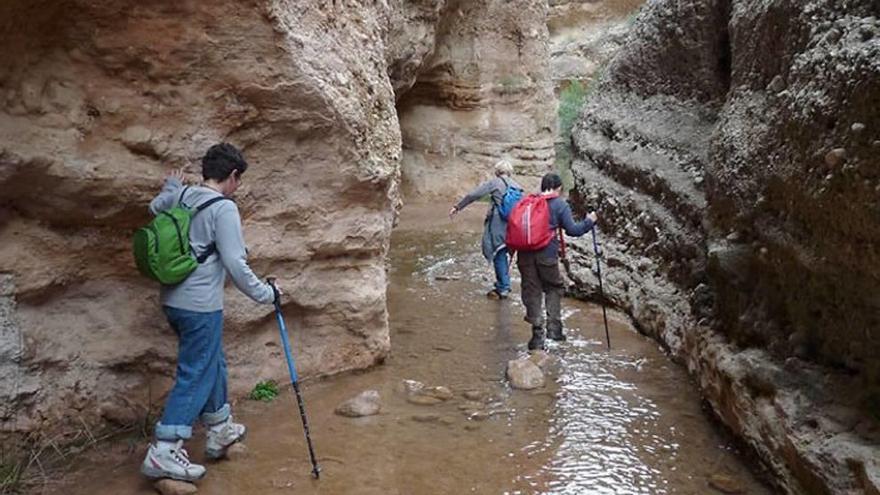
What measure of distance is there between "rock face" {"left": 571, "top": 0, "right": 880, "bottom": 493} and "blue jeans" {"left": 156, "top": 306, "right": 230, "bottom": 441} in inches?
124

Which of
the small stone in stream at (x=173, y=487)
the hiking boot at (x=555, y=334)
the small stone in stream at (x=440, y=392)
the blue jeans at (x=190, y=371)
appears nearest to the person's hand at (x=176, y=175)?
the blue jeans at (x=190, y=371)

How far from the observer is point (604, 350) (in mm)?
7230

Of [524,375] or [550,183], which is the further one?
[550,183]

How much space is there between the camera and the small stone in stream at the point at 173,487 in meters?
4.28

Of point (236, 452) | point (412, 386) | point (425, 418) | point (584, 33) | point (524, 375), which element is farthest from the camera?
point (584, 33)

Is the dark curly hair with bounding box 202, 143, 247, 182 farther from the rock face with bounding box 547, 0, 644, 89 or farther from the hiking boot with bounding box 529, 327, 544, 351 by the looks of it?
the rock face with bounding box 547, 0, 644, 89

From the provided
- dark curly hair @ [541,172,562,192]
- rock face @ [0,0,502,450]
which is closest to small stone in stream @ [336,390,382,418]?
rock face @ [0,0,502,450]

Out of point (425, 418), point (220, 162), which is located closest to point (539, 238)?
point (425, 418)

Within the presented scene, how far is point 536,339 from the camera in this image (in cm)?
716

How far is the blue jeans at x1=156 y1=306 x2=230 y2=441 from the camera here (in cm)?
441

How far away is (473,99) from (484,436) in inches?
515

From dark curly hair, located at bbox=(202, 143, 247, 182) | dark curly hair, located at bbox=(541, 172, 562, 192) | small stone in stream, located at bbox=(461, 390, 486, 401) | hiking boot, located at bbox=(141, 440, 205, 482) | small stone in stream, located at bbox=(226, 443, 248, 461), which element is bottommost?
small stone in stream, located at bbox=(461, 390, 486, 401)

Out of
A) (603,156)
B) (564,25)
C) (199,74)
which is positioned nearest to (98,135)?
(199,74)

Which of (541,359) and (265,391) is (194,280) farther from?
(541,359)
